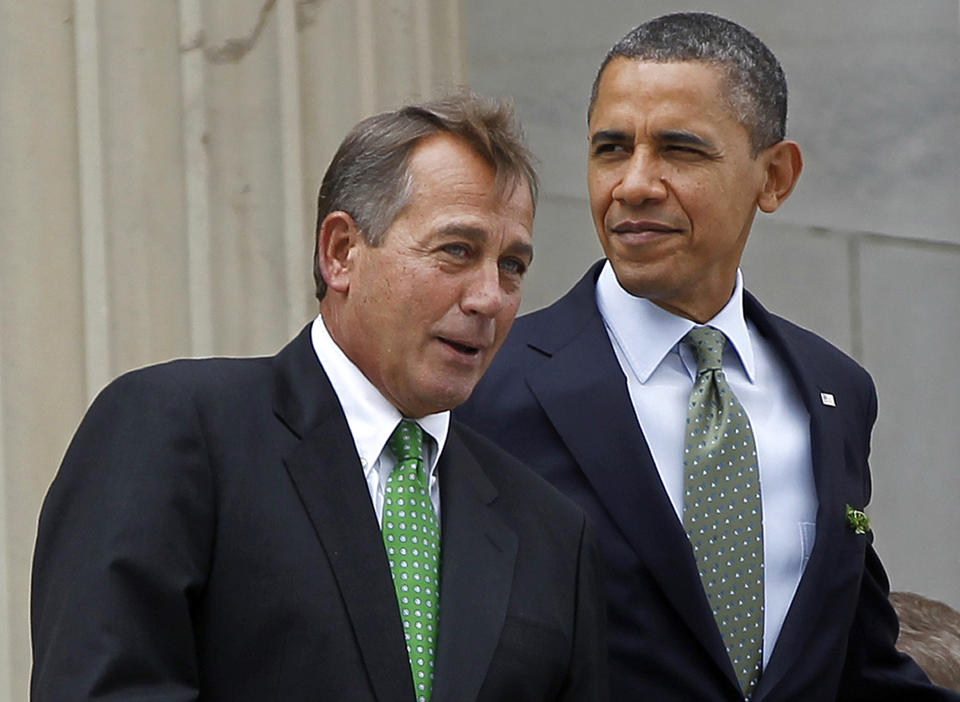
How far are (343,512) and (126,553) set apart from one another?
33 cm

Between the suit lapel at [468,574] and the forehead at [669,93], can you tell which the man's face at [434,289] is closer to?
the suit lapel at [468,574]

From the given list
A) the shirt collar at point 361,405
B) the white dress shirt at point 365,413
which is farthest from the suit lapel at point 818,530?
the shirt collar at point 361,405

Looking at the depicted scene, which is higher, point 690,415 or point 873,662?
point 690,415

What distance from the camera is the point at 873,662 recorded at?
134 inches

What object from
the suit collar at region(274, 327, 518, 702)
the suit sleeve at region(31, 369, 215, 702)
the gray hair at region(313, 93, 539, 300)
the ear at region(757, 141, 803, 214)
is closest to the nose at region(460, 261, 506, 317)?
the gray hair at region(313, 93, 539, 300)

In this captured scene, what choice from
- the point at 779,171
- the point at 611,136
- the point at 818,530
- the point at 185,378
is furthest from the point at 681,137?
the point at 185,378

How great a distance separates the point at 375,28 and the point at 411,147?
5.04ft

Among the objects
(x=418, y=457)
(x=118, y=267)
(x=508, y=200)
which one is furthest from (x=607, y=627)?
(x=118, y=267)

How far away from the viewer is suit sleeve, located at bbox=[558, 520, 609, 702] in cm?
282

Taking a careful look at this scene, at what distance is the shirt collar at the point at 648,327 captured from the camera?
10.6 ft

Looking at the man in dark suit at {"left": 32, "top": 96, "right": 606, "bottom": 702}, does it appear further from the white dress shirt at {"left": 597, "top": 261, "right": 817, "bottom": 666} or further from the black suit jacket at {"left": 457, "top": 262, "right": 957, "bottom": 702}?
the white dress shirt at {"left": 597, "top": 261, "right": 817, "bottom": 666}

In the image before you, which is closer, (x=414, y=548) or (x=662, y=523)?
(x=414, y=548)

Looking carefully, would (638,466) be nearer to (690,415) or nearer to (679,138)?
(690,415)

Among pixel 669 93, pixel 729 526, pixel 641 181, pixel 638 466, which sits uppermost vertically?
pixel 669 93
